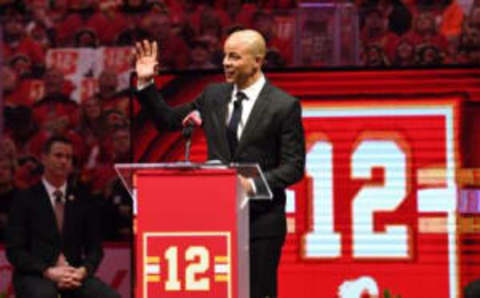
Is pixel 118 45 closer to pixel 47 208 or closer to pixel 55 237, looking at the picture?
pixel 47 208

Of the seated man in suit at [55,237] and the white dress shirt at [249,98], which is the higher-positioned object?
the white dress shirt at [249,98]

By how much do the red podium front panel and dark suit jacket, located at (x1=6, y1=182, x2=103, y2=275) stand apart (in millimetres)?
2184

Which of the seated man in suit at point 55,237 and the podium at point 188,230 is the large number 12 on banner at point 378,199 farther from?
the podium at point 188,230

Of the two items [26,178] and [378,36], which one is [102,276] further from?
[378,36]

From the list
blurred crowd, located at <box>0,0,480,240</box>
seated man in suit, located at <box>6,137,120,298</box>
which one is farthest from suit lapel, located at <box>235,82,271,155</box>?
blurred crowd, located at <box>0,0,480,240</box>

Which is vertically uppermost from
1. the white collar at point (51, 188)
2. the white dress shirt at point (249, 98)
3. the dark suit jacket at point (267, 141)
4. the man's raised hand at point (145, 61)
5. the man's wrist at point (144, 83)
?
the man's raised hand at point (145, 61)

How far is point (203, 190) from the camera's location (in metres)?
3.60

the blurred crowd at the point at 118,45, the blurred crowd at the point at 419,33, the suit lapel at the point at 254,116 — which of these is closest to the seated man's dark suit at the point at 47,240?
the blurred crowd at the point at 118,45

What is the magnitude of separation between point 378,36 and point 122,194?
1.94 meters

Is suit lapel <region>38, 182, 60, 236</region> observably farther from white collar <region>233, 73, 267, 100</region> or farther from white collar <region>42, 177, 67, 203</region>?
white collar <region>233, 73, 267, 100</region>

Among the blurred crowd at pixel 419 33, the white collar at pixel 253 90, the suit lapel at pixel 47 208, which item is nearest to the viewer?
the white collar at pixel 253 90

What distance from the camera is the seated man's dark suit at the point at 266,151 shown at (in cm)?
400

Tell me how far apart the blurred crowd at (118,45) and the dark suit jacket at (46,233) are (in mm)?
876

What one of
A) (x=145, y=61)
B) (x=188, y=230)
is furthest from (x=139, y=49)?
(x=188, y=230)
